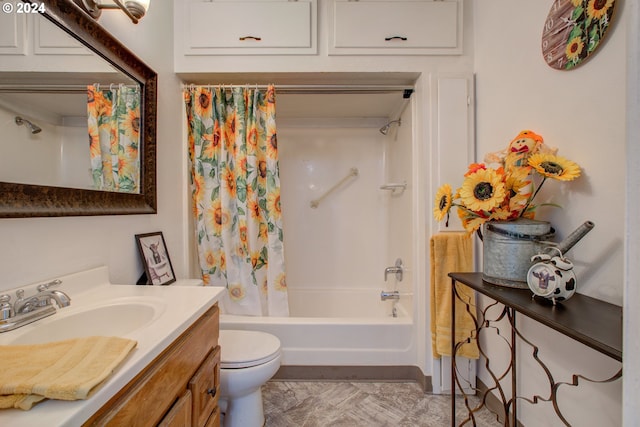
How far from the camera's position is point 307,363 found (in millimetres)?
1583

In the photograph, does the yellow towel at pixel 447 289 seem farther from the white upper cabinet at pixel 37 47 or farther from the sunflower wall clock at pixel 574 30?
the white upper cabinet at pixel 37 47

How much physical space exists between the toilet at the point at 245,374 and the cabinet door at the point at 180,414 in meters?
0.37

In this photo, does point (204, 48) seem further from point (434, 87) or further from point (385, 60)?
point (434, 87)

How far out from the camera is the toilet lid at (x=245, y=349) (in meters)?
1.13

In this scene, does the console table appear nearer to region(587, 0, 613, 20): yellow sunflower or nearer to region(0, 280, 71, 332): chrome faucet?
region(587, 0, 613, 20): yellow sunflower

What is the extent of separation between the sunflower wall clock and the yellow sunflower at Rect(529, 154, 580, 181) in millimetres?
368

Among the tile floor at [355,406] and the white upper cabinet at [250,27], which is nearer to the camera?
the tile floor at [355,406]

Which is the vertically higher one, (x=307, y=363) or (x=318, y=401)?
(x=307, y=363)

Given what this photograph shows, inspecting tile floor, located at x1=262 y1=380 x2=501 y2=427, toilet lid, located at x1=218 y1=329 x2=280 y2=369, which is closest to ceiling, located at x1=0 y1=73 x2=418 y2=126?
toilet lid, located at x1=218 y1=329 x2=280 y2=369

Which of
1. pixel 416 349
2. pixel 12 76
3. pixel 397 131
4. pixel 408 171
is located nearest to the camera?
pixel 12 76

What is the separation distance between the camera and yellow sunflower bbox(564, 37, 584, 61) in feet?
2.95

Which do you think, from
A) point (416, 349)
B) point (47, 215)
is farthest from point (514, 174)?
point (47, 215)

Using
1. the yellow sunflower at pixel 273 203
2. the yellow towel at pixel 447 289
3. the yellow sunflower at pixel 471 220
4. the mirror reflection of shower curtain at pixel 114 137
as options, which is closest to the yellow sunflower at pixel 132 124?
the mirror reflection of shower curtain at pixel 114 137

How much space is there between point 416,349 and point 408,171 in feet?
3.75
